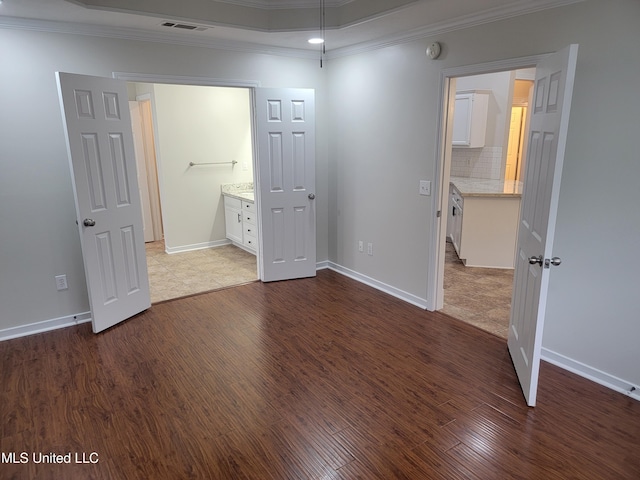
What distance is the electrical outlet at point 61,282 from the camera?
353 centimetres

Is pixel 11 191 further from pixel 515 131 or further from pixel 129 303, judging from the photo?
pixel 515 131

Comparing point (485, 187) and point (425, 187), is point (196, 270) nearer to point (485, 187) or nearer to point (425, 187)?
point (425, 187)

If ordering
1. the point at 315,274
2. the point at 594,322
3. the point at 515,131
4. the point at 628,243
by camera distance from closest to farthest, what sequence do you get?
the point at 628,243, the point at 594,322, the point at 315,274, the point at 515,131

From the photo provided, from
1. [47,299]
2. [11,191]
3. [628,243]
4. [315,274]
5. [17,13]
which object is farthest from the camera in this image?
[315,274]

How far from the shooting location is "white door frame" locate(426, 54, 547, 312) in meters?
3.29

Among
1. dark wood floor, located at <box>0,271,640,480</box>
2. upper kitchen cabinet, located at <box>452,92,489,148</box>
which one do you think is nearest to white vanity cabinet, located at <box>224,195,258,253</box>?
dark wood floor, located at <box>0,271,640,480</box>

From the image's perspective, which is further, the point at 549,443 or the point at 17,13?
the point at 17,13

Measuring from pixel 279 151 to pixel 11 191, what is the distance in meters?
2.34

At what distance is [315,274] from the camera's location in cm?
490

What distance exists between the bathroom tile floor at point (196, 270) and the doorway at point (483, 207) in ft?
7.49

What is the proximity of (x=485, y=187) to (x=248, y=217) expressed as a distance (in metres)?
3.11

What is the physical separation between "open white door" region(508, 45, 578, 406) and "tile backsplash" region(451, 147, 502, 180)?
12.4 feet

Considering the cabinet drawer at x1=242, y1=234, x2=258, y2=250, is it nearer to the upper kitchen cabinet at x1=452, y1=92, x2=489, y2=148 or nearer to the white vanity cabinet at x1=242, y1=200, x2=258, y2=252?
the white vanity cabinet at x1=242, y1=200, x2=258, y2=252

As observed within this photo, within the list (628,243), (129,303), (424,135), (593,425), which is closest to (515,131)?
(424,135)
